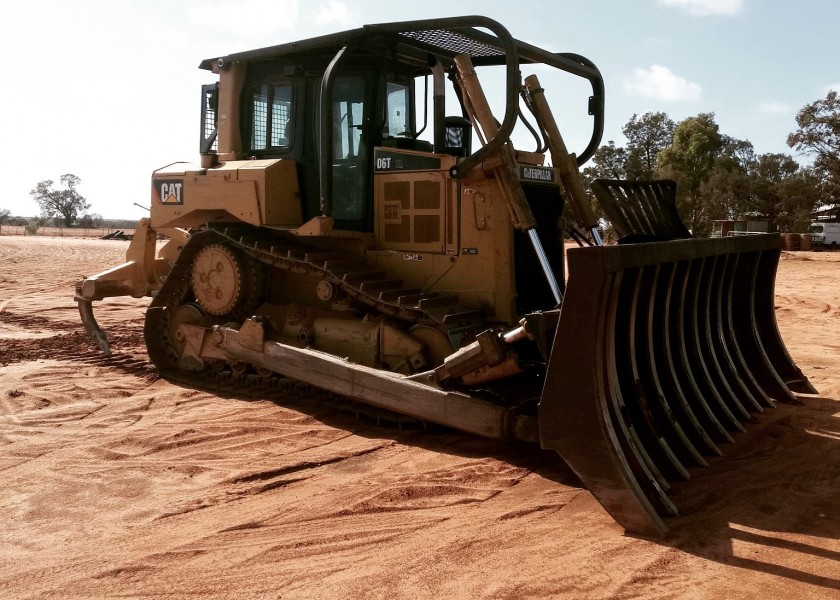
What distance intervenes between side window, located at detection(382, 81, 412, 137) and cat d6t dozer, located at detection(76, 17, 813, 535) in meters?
0.03

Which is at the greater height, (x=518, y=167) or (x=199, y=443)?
(x=518, y=167)

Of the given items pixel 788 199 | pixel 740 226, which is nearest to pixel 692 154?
pixel 788 199

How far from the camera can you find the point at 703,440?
5.14 m

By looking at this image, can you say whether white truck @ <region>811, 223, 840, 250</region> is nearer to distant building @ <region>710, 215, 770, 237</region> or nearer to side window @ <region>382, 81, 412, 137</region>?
distant building @ <region>710, 215, 770, 237</region>

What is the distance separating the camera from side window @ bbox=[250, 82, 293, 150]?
7312mm

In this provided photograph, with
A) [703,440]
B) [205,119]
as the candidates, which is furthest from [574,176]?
[205,119]

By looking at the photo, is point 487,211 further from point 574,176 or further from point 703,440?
point 703,440

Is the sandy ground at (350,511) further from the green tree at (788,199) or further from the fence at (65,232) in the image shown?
the fence at (65,232)

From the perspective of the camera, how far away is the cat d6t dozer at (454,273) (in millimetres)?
4438

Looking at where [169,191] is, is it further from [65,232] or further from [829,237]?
[65,232]

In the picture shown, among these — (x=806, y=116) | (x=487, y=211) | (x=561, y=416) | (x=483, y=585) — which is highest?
(x=806, y=116)

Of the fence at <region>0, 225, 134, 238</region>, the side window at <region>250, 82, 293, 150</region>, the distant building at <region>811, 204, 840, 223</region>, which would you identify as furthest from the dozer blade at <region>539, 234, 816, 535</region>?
the fence at <region>0, 225, 134, 238</region>

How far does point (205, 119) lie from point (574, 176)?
3854 millimetres

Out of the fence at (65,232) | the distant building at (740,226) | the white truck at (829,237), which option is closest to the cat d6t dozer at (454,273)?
the distant building at (740,226)
